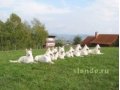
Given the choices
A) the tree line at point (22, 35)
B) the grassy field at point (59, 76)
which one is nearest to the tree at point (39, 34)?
the tree line at point (22, 35)

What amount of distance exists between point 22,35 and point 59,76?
16246mm

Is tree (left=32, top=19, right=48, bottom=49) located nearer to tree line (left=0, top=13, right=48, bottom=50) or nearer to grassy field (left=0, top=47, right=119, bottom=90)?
tree line (left=0, top=13, right=48, bottom=50)

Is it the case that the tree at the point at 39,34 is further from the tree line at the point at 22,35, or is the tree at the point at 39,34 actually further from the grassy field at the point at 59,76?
the grassy field at the point at 59,76

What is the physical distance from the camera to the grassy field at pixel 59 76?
8.30 m

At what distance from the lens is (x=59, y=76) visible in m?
9.31

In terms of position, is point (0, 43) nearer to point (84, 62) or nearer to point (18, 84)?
point (84, 62)

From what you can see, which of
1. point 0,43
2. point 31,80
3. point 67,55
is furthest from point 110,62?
point 0,43

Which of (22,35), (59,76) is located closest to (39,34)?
(22,35)

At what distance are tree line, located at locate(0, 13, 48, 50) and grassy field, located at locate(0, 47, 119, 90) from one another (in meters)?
13.5

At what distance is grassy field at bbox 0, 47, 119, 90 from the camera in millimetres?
8305

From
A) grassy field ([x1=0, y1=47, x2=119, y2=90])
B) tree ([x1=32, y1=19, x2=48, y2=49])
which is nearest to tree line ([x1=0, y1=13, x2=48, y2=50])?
tree ([x1=32, y1=19, x2=48, y2=49])

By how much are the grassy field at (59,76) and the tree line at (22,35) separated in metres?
13.5

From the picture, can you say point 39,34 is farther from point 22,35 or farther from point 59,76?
point 59,76

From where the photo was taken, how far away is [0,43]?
24766mm
